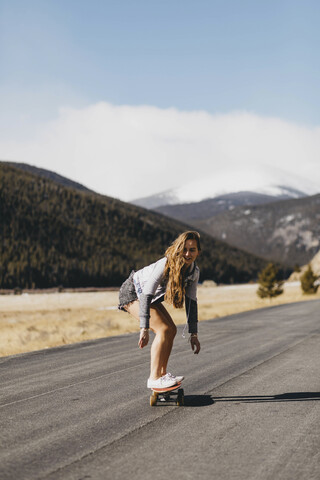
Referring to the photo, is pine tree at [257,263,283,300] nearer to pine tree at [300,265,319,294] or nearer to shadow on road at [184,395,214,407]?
pine tree at [300,265,319,294]

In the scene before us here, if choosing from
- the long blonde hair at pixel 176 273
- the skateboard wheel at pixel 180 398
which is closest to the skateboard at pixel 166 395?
the skateboard wheel at pixel 180 398

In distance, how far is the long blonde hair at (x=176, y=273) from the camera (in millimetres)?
6504

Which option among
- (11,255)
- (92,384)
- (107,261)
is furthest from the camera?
(107,261)

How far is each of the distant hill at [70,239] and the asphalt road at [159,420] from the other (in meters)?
101

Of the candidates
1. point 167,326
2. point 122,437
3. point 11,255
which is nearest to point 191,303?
point 167,326

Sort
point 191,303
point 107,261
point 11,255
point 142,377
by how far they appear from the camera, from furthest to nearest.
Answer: point 107,261
point 11,255
point 142,377
point 191,303

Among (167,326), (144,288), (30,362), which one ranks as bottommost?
(30,362)

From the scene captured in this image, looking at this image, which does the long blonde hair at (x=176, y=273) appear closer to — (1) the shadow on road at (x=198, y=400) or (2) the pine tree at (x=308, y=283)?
(1) the shadow on road at (x=198, y=400)

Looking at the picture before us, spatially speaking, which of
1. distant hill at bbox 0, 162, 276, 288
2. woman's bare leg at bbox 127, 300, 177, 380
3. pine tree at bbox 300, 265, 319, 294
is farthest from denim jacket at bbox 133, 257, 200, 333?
distant hill at bbox 0, 162, 276, 288

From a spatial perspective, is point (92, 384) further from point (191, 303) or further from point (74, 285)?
point (74, 285)

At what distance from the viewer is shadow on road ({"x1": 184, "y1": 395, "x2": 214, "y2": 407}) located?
6941 millimetres

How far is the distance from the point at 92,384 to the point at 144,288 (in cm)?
245

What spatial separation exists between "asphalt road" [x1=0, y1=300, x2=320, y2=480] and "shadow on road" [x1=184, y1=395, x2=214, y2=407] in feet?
0.04

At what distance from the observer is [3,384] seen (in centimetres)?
848
